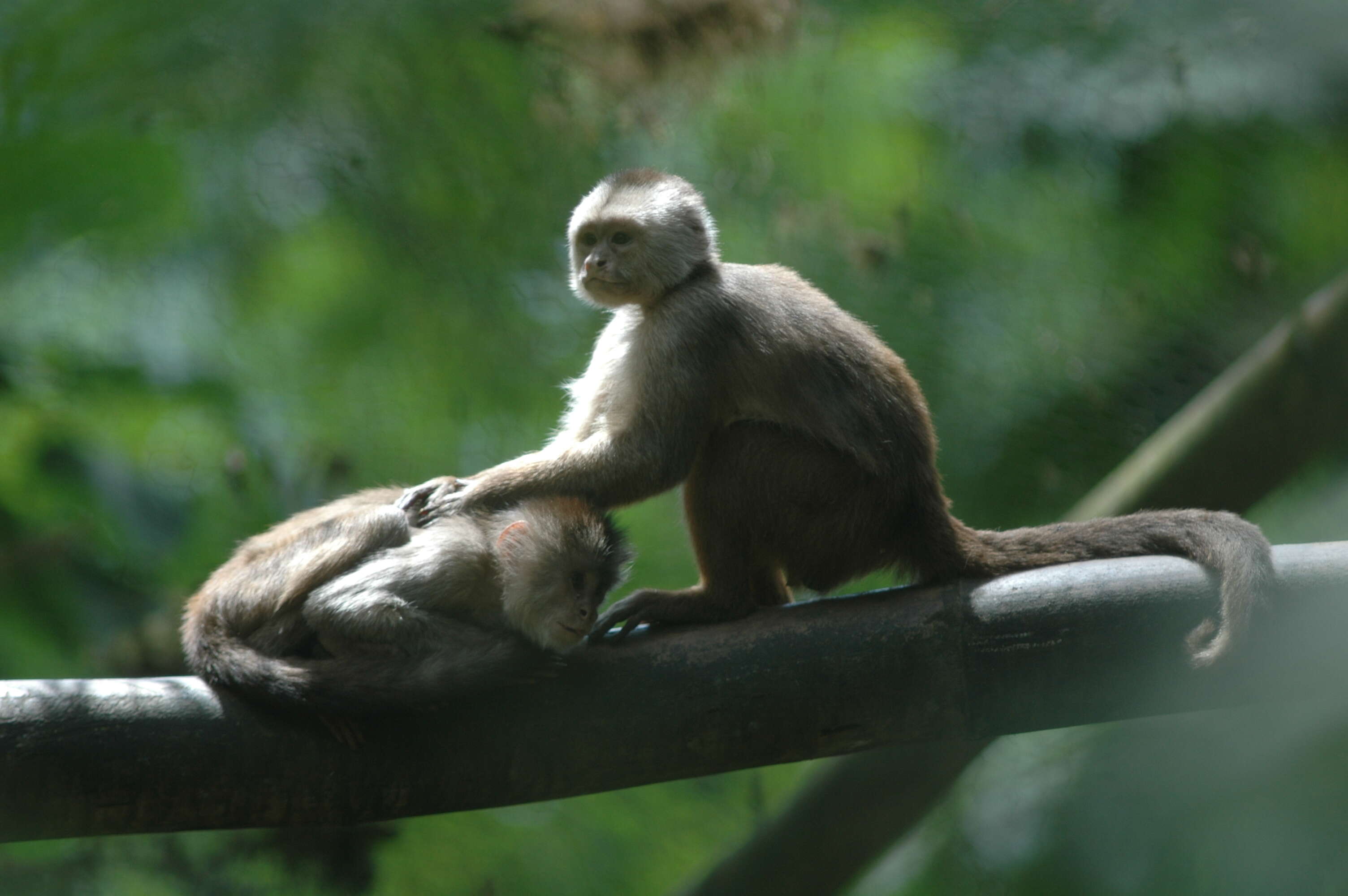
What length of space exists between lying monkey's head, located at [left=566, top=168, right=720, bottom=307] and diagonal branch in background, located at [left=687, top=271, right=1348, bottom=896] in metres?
2.58

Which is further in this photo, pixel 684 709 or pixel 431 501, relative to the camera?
pixel 431 501

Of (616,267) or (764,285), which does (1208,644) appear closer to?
(764,285)

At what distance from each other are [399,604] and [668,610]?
85 centimetres

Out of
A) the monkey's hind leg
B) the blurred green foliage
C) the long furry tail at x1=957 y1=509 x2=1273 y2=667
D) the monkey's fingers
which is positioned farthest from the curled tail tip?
the blurred green foliage

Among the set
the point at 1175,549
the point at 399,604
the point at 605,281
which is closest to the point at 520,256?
the point at 605,281

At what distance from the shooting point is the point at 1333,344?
5.50 m

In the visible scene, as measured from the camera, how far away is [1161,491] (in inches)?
214

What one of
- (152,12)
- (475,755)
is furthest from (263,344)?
(475,755)

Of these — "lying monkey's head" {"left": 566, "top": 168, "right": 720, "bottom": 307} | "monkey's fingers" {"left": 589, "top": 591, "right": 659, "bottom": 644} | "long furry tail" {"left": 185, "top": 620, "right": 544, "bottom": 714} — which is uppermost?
"lying monkey's head" {"left": 566, "top": 168, "right": 720, "bottom": 307}

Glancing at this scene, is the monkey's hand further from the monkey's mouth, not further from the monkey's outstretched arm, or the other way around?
the monkey's mouth

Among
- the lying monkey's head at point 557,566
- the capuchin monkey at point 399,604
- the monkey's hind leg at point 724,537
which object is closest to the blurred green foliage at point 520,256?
the monkey's hind leg at point 724,537

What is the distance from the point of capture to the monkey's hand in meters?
3.66

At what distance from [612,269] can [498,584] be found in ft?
4.43

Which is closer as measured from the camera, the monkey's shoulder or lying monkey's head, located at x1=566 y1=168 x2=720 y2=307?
the monkey's shoulder
